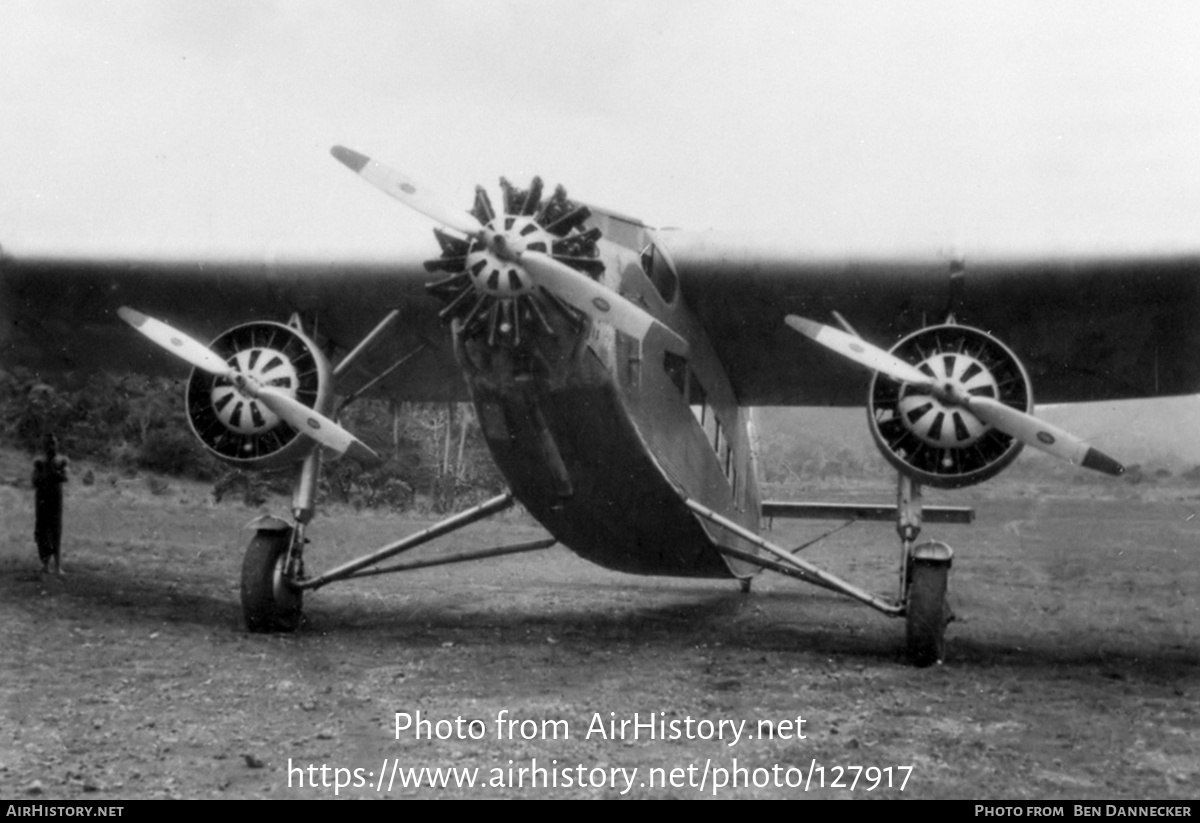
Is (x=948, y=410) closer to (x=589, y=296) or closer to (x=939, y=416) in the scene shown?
(x=939, y=416)

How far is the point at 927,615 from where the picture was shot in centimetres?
867

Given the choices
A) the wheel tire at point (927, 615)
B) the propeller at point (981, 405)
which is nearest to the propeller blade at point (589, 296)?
the propeller at point (981, 405)

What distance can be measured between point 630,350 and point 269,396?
9.84 feet

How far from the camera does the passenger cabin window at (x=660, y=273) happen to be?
28.6ft

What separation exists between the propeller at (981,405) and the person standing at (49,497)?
27.5 feet

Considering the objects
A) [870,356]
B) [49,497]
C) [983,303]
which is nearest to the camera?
[870,356]

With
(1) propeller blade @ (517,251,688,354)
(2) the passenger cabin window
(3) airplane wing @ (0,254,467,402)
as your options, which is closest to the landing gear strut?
(2) the passenger cabin window

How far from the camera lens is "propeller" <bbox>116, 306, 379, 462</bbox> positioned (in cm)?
854

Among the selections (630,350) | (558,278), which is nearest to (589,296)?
(558,278)

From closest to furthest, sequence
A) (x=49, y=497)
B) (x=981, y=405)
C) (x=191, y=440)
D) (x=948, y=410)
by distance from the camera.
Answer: (x=981, y=405) < (x=948, y=410) < (x=49, y=497) < (x=191, y=440)

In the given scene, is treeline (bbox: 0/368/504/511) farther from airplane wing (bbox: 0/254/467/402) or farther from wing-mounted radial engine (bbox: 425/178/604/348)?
wing-mounted radial engine (bbox: 425/178/604/348)

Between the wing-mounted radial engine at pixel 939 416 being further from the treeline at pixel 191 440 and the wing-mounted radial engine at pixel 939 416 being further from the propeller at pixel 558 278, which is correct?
the treeline at pixel 191 440
